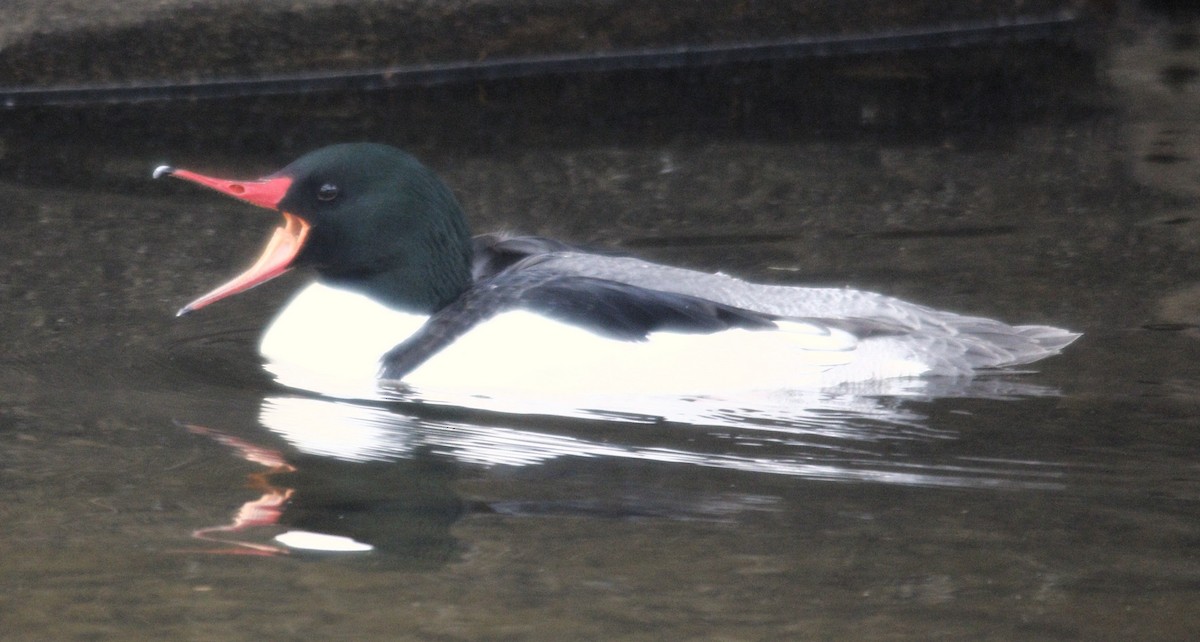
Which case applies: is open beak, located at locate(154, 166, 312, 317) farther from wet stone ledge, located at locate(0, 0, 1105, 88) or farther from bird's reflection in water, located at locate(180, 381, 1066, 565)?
wet stone ledge, located at locate(0, 0, 1105, 88)

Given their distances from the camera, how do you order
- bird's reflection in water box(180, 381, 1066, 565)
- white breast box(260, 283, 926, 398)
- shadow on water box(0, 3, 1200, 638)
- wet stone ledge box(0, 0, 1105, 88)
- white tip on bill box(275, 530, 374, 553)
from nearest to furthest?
1. shadow on water box(0, 3, 1200, 638)
2. white tip on bill box(275, 530, 374, 553)
3. bird's reflection in water box(180, 381, 1066, 565)
4. white breast box(260, 283, 926, 398)
5. wet stone ledge box(0, 0, 1105, 88)

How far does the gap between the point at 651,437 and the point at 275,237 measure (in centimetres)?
153

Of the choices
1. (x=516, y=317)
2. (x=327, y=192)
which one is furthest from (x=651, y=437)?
(x=327, y=192)

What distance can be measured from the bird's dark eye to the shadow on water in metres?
0.64

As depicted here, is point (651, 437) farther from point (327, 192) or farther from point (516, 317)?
point (327, 192)

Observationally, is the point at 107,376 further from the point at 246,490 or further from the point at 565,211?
the point at 565,211

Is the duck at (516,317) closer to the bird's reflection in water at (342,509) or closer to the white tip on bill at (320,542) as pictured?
the bird's reflection in water at (342,509)

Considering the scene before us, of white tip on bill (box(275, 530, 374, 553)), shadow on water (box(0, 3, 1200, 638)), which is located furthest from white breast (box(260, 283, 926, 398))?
white tip on bill (box(275, 530, 374, 553))

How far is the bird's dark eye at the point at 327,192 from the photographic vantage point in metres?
5.16

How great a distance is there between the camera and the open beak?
4980 millimetres

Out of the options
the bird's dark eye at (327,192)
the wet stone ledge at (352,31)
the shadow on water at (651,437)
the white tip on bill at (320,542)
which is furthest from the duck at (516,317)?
the wet stone ledge at (352,31)

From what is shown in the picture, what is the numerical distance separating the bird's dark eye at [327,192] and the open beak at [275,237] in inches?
4.0

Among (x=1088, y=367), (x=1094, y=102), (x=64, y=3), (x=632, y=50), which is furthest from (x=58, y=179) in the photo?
(x=1094, y=102)

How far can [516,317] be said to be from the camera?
4902 millimetres
